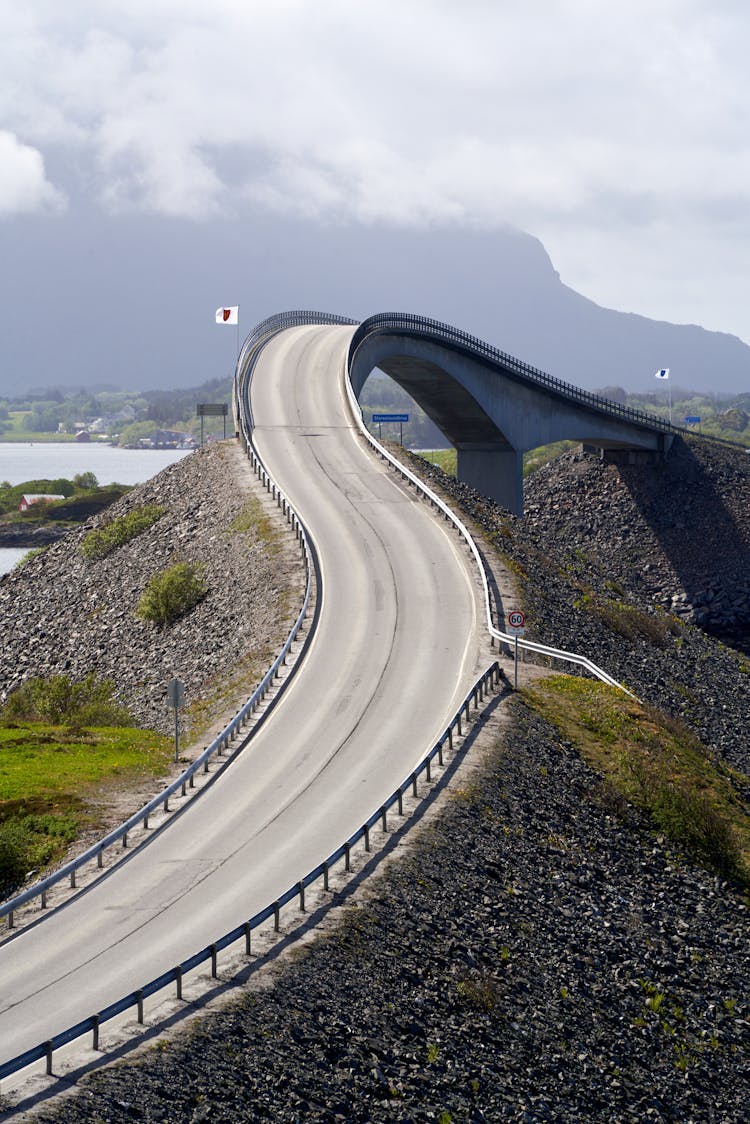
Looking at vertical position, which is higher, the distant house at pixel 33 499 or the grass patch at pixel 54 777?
the distant house at pixel 33 499

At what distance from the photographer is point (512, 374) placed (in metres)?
96.3

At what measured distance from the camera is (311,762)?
106 ft

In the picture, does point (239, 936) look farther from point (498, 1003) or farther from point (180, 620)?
point (180, 620)

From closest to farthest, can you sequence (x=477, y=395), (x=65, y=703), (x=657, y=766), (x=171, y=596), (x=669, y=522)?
(x=657, y=766), (x=65, y=703), (x=171, y=596), (x=477, y=395), (x=669, y=522)

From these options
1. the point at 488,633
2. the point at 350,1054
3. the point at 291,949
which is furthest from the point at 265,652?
the point at 350,1054

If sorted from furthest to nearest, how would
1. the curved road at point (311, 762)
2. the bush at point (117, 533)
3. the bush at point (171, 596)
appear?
the bush at point (117, 533) → the bush at point (171, 596) → the curved road at point (311, 762)

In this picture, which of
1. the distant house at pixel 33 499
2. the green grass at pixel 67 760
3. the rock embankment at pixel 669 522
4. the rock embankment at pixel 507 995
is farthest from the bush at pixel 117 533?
the distant house at pixel 33 499

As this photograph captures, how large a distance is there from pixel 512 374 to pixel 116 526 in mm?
42432

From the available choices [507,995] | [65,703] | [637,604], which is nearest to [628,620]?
[637,604]

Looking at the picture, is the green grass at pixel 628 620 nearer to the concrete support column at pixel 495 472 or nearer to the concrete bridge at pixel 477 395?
the concrete bridge at pixel 477 395

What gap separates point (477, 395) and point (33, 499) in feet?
295

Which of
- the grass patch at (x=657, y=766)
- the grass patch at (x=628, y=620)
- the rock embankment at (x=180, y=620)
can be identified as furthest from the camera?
the grass patch at (x=628, y=620)

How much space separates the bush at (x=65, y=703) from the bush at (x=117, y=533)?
1471 cm

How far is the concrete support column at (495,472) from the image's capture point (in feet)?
320
